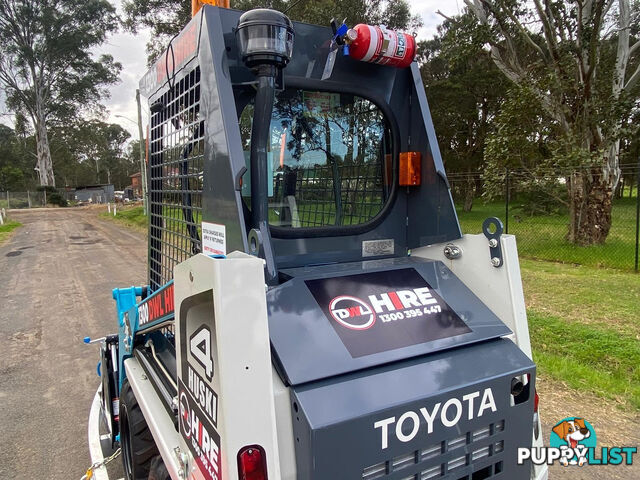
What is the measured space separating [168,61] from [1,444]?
130 inches

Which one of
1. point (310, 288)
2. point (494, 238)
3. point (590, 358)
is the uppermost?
point (494, 238)

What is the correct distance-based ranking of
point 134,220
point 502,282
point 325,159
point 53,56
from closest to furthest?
point 502,282 < point 325,159 < point 134,220 < point 53,56

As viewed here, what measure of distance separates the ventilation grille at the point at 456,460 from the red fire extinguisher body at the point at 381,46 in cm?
187

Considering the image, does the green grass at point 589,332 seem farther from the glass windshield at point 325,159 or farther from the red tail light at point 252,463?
the red tail light at point 252,463

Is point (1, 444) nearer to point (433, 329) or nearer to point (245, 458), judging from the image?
point (245, 458)

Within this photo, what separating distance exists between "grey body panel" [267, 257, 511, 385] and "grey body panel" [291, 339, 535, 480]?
0.04 metres

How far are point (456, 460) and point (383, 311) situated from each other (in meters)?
0.61

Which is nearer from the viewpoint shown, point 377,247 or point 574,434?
point 377,247

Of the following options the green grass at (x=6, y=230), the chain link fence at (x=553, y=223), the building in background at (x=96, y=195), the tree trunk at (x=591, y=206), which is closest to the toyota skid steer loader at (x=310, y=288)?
the chain link fence at (x=553, y=223)

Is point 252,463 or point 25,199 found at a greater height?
point 25,199

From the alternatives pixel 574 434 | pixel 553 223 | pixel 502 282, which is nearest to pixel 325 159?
pixel 502 282

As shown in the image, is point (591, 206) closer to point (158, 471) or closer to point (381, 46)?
point (381, 46)

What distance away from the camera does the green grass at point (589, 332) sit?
13.5 feet

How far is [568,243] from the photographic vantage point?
11.2 meters
